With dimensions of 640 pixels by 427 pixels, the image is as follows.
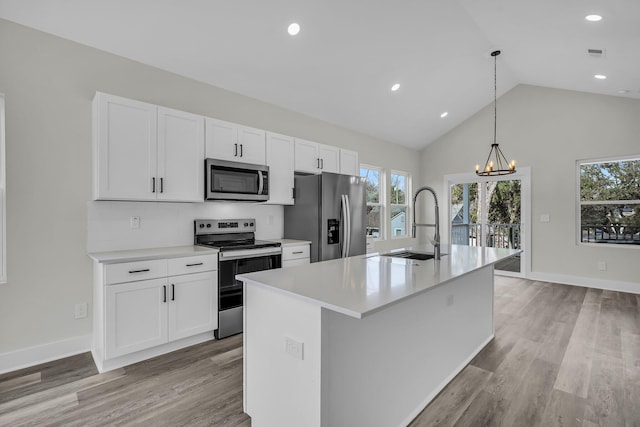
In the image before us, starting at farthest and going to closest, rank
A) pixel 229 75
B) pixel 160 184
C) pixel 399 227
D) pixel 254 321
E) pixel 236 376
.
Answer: pixel 399 227 → pixel 229 75 → pixel 160 184 → pixel 236 376 → pixel 254 321

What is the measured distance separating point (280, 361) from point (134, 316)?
1612 mm

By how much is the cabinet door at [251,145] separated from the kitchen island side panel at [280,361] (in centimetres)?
207

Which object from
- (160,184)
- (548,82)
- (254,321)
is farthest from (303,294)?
(548,82)

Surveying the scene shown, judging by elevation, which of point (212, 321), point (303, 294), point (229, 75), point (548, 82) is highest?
point (548, 82)

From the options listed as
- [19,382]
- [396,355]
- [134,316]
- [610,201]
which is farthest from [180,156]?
[610,201]

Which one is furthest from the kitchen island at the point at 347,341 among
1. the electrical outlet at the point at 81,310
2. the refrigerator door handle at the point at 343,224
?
the electrical outlet at the point at 81,310

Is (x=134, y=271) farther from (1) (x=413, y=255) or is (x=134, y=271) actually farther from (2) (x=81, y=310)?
(1) (x=413, y=255)

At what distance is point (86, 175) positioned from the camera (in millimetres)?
2840

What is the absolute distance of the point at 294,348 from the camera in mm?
1469

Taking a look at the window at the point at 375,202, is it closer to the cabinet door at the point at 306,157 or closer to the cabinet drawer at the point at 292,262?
the cabinet door at the point at 306,157

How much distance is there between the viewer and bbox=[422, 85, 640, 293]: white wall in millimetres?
4934

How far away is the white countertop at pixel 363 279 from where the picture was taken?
4.31ft

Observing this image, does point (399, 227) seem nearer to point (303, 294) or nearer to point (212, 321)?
point (212, 321)

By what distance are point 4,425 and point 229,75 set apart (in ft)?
11.1
